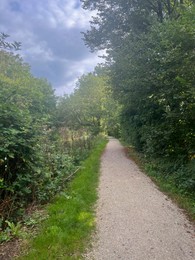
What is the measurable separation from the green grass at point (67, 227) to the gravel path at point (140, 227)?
0.25 meters

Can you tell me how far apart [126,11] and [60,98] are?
32960 millimetres

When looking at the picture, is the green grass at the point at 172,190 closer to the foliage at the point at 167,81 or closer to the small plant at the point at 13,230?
the foliage at the point at 167,81

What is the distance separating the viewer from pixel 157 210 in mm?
6336

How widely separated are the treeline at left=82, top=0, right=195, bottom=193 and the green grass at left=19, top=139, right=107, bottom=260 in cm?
329

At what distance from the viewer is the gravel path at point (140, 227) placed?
432 centimetres

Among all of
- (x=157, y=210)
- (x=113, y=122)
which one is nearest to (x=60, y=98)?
(x=113, y=122)

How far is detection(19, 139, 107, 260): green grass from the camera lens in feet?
14.2

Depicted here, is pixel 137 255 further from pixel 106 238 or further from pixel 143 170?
pixel 143 170

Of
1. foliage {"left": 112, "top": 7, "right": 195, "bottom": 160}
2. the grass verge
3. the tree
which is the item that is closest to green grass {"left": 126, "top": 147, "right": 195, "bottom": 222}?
the grass verge

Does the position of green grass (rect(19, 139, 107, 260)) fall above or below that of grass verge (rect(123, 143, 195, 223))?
below

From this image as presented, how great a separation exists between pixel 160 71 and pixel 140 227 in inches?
260

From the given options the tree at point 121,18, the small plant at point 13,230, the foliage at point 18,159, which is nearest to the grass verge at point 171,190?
the foliage at point 18,159

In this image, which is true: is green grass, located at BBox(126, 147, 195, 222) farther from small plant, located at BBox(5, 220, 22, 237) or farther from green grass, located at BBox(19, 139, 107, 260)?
small plant, located at BBox(5, 220, 22, 237)

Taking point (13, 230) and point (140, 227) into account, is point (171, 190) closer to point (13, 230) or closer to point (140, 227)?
point (140, 227)
